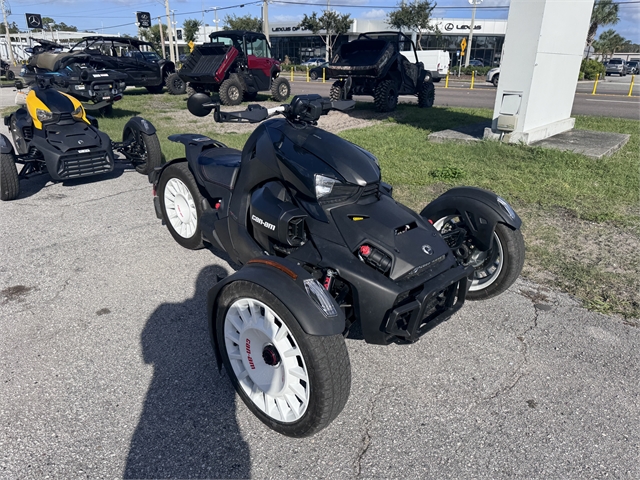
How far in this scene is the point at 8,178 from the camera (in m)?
5.86

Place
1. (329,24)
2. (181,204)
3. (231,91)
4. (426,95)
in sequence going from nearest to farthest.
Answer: (181,204) → (426,95) → (231,91) → (329,24)

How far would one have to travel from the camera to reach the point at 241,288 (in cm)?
244

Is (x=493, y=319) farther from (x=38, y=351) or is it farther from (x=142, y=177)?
(x=142, y=177)

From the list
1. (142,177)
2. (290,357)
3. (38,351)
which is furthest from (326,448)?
(142,177)

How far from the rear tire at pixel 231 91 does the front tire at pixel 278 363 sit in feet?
45.3

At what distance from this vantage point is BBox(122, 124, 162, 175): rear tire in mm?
6754

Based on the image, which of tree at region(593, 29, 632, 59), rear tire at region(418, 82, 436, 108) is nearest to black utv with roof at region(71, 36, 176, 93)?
rear tire at region(418, 82, 436, 108)

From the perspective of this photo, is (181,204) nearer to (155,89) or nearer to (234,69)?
(234,69)

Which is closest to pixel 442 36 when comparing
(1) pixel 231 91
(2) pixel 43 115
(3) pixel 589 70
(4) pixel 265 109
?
(3) pixel 589 70

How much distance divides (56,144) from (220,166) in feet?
11.2

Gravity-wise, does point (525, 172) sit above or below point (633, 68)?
below

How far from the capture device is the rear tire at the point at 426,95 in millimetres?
14945

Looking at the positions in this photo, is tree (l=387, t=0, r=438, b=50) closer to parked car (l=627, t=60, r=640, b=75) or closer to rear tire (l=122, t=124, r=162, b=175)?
parked car (l=627, t=60, r=640, b=75)

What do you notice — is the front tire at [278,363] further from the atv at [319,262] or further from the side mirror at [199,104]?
the side mirror at [199,104]
